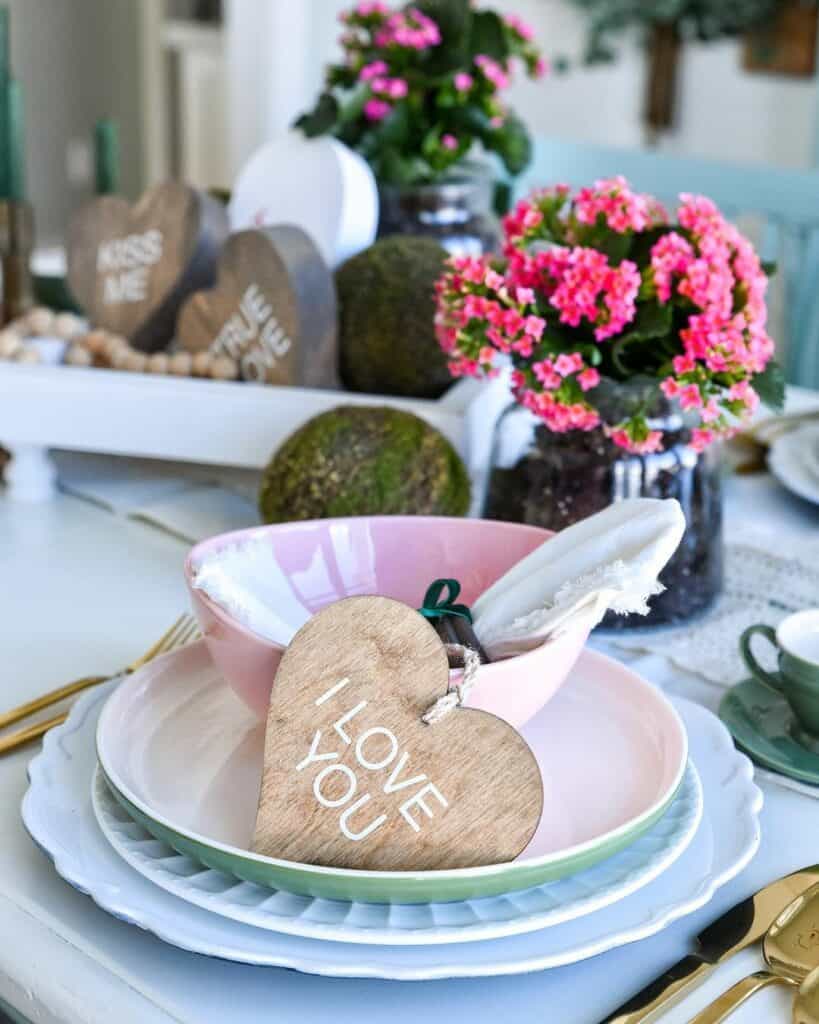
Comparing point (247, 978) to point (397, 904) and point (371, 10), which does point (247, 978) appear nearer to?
point (397, 904)

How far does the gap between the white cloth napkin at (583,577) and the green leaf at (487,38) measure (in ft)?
2.86

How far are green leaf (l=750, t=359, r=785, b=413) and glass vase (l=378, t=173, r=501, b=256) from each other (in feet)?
1.81

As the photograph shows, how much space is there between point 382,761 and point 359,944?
72mm

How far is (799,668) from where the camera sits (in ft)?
2.28

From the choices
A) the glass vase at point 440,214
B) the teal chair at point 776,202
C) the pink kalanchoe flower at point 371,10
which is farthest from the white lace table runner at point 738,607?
the teal chair at point 776,202

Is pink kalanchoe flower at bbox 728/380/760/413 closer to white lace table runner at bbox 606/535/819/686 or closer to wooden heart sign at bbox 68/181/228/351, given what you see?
white lace table runner at bbox 606/535/819/686

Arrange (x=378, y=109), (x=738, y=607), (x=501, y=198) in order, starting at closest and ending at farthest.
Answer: (x=738, y=607) < (x=378, y=109) < (x=501, y=198)

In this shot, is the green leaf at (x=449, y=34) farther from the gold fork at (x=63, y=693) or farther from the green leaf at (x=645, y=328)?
the gold fork at (x=63, y=693)

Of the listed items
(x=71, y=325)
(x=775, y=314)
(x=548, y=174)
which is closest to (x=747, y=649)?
(x=71, y=325)

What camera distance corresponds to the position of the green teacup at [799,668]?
2.28 ft

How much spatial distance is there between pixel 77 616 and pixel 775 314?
132 centimetres

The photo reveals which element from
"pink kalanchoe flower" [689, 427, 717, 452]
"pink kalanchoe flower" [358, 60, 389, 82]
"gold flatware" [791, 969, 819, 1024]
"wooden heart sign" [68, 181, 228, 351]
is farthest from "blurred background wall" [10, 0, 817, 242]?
"gold flatware" [791, 969, 819, 1024]

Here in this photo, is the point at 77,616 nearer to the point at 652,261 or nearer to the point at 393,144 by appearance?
the point at 652,261

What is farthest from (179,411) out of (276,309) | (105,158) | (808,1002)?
(808,1002)
